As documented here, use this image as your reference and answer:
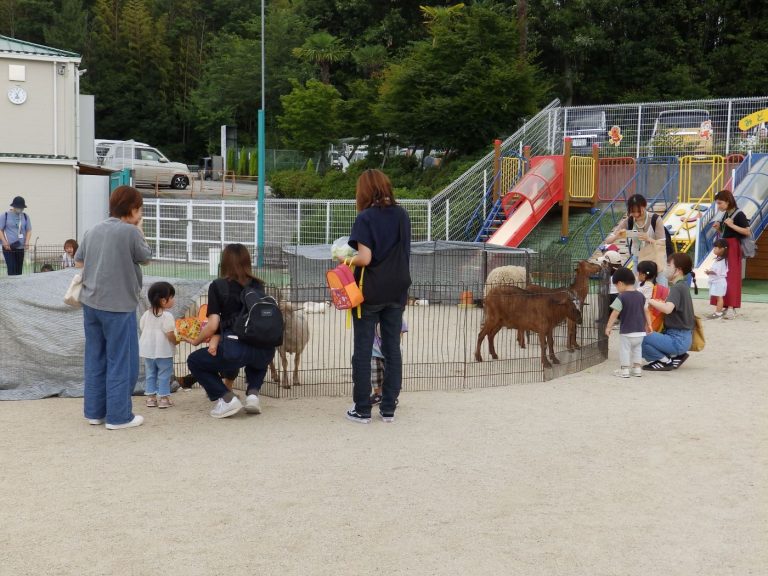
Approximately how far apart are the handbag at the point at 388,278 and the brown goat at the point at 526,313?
250 centimetres

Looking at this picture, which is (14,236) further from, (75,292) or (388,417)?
(388,417)

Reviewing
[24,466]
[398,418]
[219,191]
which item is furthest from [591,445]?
[219,191]

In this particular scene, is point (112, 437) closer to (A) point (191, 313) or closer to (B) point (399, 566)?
(A) point (191, 313)

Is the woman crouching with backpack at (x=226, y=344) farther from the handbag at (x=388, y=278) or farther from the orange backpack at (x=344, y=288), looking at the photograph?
the handbag at (x=388, y=278)

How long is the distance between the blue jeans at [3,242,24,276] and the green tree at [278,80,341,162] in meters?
20.0

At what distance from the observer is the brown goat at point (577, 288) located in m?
9.95

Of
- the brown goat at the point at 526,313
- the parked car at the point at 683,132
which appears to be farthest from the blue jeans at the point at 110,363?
the parked car at the point at 683,132

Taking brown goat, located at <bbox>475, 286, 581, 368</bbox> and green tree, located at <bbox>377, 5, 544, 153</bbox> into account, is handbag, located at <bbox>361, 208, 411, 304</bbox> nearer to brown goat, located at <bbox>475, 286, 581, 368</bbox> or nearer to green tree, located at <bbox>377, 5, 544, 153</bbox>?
brown goat, located at <bbox>475, 286, 581, 368</bbox>

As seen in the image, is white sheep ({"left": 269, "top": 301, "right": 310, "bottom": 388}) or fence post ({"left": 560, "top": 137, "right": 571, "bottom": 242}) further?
fence post ({"left": 560, "top": 137, "right": 571, "bottom": 242})

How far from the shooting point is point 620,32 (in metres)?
34.1

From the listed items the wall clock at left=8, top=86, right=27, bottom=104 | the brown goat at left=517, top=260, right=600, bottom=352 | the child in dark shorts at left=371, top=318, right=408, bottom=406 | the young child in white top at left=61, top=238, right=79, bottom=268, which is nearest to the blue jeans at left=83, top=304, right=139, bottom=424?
the child in dark shorts at left=371, top=318, right=408, bottom=406

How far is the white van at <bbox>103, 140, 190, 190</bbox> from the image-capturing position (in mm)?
36844

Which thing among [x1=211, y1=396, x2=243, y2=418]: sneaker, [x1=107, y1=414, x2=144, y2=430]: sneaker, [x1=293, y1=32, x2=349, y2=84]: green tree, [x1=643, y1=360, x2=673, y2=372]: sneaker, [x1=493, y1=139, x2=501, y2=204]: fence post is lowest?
[x1=107, y1=414, x2=144, y2=430]: sneaker

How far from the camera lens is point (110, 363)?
6.98 metres
